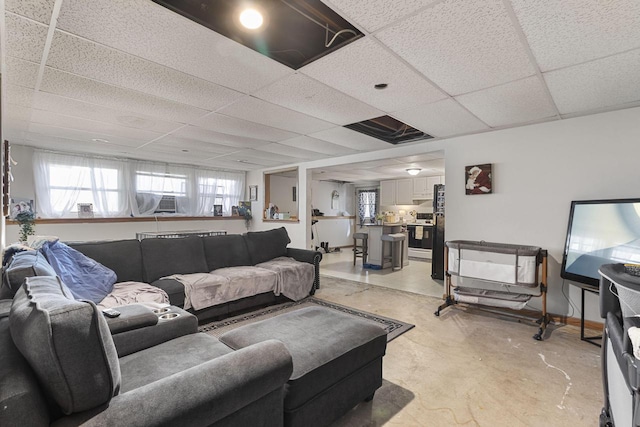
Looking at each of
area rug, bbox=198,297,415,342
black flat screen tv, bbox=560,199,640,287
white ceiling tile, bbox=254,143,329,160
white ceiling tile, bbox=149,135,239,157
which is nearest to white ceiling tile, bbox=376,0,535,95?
black flat screen tv, bbox=560,199,640,287

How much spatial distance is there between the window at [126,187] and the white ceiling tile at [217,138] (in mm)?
2508

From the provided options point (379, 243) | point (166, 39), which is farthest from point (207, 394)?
point (379, 243)

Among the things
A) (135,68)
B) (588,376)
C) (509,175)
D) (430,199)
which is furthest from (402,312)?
(430,199)

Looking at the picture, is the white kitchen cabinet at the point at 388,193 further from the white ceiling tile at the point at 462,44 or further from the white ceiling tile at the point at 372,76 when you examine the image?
the white ceiling tile at the point at 462,44

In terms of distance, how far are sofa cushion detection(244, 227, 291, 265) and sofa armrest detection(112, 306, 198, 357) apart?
2.26 m

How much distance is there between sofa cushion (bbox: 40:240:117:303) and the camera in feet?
7.95

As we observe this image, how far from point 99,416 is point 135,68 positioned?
225 cm

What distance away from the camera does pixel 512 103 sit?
9.29 ft

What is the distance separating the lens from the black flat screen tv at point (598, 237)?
2662 mm

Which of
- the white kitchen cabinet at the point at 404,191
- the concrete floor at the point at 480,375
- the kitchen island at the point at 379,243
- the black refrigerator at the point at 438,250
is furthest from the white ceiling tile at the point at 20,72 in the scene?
the white kitchen cabinet at the point at 404,191

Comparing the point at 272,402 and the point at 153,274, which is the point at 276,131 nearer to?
the point at 153,274

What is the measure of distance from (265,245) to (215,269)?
85cm

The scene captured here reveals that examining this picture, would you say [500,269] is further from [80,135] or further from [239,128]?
[80,135]

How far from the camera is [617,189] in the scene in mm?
2994
